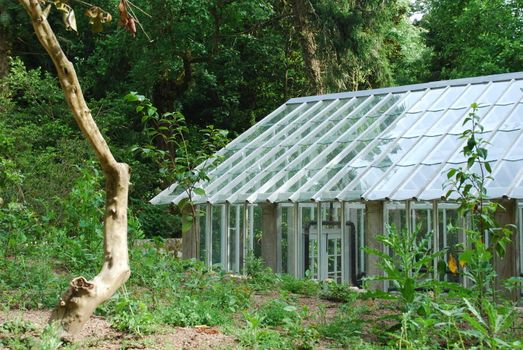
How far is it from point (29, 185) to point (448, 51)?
15.1 meters

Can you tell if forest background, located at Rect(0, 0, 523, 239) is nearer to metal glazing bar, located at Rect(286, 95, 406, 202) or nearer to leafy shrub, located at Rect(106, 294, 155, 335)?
metal glazing bar, located at Rect(286, 95, 406, 202)

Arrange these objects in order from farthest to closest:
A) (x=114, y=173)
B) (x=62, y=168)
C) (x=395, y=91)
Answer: (x=62, y=168)
(x=395, y=91)
(x=114, y=173)

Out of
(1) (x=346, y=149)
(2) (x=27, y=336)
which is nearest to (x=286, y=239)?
(1) (x=346, y=149)

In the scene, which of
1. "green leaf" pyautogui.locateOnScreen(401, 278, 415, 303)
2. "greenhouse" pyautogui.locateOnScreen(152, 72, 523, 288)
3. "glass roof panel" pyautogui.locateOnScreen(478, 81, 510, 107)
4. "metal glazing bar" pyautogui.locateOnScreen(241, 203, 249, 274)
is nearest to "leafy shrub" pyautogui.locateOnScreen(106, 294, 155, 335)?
"green leaf" pyautogui.locateOnScreen(401, 278, 415, 303)

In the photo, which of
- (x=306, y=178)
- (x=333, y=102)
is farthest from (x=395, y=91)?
(x=306, y=178)

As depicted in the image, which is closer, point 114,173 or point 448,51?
point 114,173

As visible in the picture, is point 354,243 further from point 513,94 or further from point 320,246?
point 513,94

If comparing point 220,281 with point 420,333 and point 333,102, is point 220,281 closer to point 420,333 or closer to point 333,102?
point 420,333

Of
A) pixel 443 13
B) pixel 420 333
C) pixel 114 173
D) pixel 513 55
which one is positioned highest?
pixel 443 13

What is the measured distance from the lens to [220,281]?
24.4ft

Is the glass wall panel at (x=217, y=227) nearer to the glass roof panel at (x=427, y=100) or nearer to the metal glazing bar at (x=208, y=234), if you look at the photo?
the metal glazing bar at (x=208, y=234)

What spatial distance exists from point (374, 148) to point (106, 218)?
26.6 ft

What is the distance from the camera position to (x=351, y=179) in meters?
11.4

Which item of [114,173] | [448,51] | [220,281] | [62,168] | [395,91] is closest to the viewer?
[114,173]
